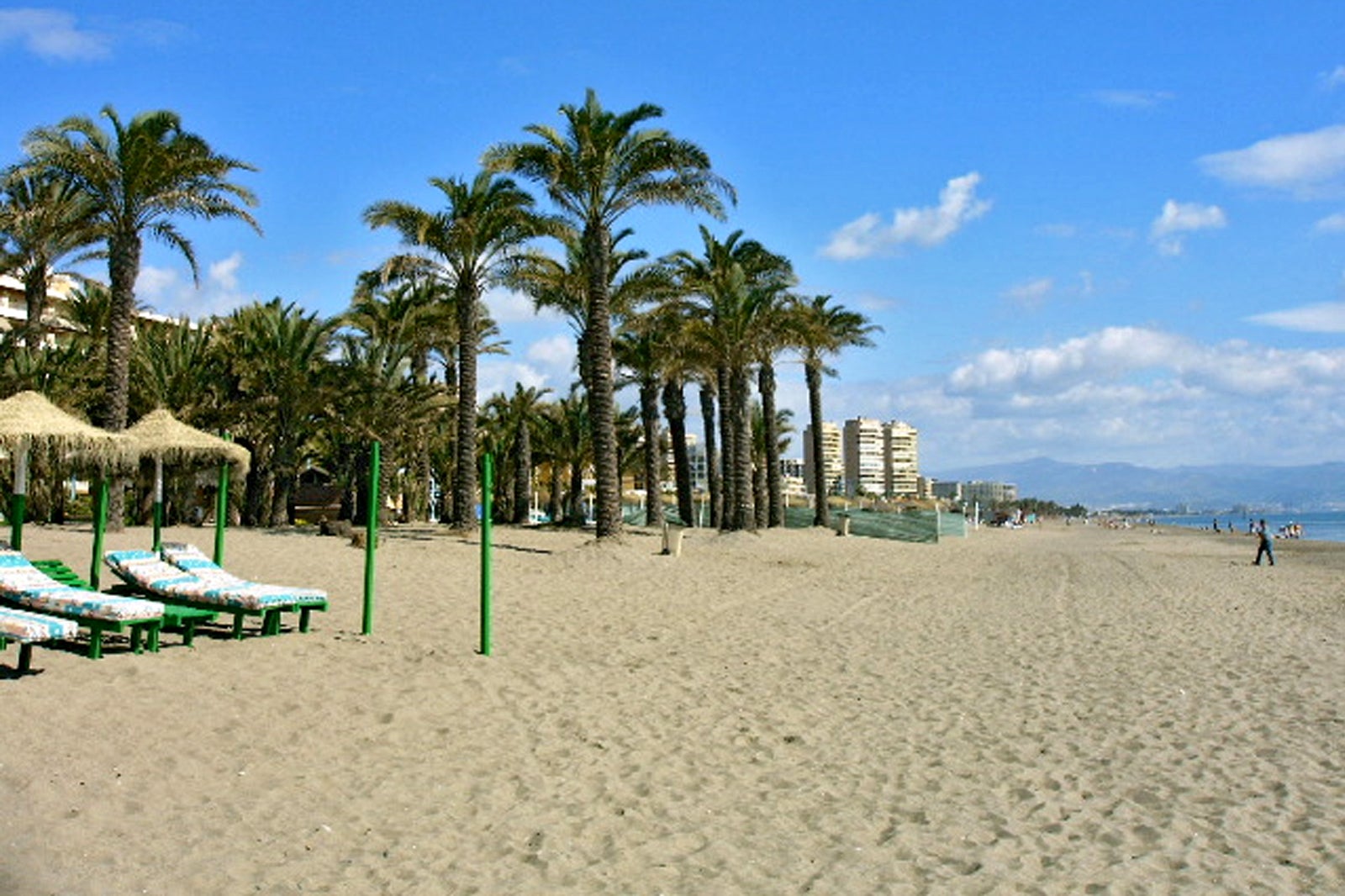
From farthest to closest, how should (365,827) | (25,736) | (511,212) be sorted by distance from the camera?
(511,212) → (25,736) → (365,827)

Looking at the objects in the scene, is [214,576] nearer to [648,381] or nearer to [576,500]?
[648,381]

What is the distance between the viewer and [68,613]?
7.67 metres

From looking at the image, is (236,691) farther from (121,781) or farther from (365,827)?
(365,827)

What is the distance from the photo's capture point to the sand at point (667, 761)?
472 centimetres

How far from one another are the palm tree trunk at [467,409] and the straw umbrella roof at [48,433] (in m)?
11.2

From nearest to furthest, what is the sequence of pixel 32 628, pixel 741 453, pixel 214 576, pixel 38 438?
1. pixel 32 628
2. pixel 214 576
3. pixel 38 438
4. pixel 741 453

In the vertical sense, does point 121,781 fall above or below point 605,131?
below

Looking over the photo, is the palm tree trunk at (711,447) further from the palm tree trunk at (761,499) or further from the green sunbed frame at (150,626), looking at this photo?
the green sunbed frame at (150,626)

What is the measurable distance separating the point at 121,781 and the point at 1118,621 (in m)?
12.6

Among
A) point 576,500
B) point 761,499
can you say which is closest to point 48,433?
point 576,500

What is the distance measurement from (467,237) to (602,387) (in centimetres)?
487

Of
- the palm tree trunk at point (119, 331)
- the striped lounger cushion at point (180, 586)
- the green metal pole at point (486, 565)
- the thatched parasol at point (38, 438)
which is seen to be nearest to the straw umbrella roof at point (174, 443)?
the thatched parasol at point (38, 438)

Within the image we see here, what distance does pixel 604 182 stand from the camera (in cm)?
2170

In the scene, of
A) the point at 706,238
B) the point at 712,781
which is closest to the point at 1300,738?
the point at 712,781
